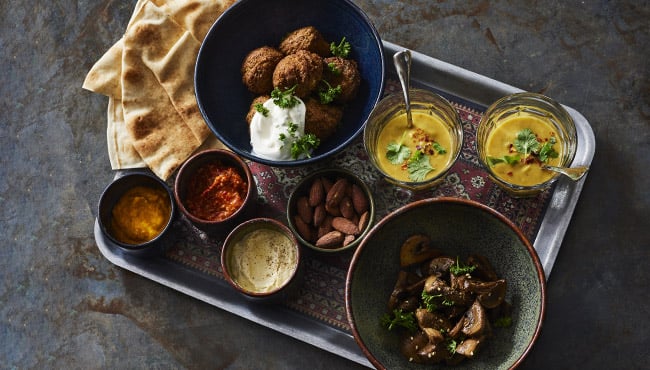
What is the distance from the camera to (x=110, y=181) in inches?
123

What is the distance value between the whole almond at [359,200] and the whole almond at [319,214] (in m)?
0.13

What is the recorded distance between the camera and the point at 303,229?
2.75 m

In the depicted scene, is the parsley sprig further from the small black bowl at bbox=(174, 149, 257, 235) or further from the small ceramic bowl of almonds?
the small black bowl at bbox=(174, 149, 257, 235)

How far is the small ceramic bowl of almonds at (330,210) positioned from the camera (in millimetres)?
2697

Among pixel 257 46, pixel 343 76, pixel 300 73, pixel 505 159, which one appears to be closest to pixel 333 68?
pixel 343 76

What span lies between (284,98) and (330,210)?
0.52 m

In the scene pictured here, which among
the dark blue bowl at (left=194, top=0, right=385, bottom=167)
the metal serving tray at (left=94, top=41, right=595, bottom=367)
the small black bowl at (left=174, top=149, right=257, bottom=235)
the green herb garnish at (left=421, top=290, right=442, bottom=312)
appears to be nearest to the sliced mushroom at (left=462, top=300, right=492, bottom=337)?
the green herb garnish at (left=421, top=290, right=442, bottom=312)

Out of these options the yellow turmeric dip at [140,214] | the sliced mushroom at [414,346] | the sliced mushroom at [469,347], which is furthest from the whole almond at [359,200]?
the yellow turmeric dip at [140,214]

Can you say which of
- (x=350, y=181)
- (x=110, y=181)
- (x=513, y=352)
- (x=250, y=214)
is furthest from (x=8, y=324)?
(x=513, y=352)

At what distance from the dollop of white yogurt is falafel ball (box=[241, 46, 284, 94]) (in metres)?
0.11

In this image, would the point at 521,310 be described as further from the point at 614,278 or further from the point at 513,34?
the point at 513,34

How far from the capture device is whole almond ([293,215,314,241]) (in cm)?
275

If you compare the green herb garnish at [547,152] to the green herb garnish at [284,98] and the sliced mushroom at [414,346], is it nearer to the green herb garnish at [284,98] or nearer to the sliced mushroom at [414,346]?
the sliced mushroom at [414,346]

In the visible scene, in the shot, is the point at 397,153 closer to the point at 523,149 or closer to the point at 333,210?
the point at 333,210
